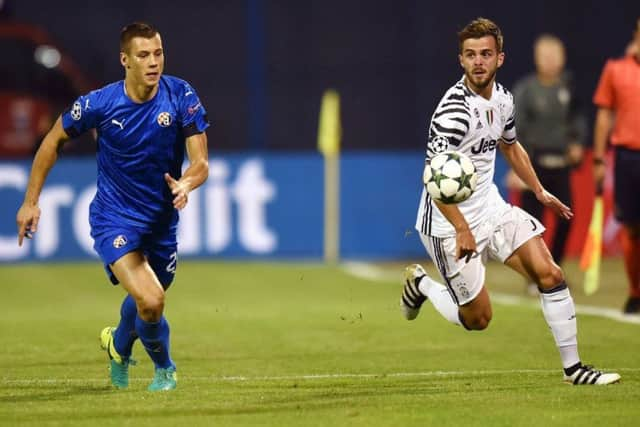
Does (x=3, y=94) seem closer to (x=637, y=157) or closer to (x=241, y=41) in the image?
(x=241, y=41)

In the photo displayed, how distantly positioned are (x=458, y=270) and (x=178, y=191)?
195 cm

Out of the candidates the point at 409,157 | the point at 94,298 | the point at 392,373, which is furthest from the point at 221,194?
the point at 392,373

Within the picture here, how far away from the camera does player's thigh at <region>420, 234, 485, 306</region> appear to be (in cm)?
933

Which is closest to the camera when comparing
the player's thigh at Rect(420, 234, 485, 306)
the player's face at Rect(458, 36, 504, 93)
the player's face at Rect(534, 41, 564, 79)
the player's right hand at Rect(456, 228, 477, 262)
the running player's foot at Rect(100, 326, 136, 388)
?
the player's right hand at Rect(456, 228, 477, 262)

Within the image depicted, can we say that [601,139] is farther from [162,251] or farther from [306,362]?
[162,251]

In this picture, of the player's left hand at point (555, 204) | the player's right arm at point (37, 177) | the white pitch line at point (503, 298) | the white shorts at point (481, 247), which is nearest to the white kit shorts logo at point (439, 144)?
the white shorts at point (481, 247)

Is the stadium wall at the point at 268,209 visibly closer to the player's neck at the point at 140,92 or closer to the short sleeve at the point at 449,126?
the player's neck at the point at 140,92

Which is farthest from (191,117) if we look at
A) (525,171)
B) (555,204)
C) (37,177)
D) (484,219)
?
(555,204)

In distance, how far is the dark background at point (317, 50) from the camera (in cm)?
2223

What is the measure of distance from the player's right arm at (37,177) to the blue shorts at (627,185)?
18.8 ft

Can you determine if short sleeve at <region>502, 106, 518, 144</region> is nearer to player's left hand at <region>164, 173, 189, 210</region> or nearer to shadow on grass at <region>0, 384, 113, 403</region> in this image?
player's left hand at <region>164, 173, 189, 210</region>

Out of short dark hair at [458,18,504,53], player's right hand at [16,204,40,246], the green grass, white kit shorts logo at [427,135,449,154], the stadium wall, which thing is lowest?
the stadium wall

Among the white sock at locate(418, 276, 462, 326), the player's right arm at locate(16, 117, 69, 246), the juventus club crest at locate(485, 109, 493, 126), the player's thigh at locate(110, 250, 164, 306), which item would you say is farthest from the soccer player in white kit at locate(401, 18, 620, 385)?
the player's right arm at locate(16, 117, 69, 246)

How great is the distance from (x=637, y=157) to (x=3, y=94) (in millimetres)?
11358
